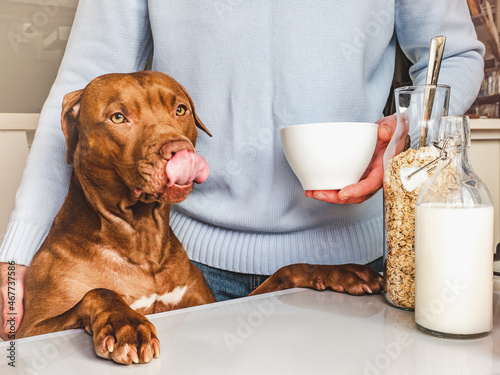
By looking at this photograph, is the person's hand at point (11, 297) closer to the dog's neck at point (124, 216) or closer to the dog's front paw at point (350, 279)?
the dog's neck at point (124, 216)

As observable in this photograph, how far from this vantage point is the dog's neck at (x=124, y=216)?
0.57 meters

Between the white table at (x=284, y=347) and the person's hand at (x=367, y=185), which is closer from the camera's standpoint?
the white table at (x=284, y=347)

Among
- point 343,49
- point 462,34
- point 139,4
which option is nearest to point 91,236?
point 139,4

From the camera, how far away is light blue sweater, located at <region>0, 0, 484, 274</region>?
0.62 metres

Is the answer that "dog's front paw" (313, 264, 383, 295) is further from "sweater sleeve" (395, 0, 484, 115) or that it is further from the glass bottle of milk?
"sweater sleeve" (395, 0, 484, 115)

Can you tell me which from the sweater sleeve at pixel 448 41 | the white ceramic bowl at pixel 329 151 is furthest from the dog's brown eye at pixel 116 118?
the sweater sleeve at pixel 448 41

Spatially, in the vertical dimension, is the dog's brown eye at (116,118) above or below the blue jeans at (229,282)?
above

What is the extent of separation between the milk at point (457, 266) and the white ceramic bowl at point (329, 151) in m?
0.11

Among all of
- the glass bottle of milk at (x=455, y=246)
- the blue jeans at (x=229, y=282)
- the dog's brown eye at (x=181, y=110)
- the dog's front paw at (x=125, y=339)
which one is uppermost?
the dog's brown eye at (x=181, y=110)

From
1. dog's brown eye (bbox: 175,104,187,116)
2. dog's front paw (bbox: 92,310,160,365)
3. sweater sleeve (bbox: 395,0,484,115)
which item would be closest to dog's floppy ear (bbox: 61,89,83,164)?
dog's brown eye (bbox: 175,104,187,116)

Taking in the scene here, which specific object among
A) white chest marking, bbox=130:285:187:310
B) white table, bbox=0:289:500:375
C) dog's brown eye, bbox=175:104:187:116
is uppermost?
dog's brown eye, bbox=175:104:187:116

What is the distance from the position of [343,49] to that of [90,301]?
46 centimetres

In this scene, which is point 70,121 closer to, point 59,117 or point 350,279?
point 59,117

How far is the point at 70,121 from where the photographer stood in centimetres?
56
